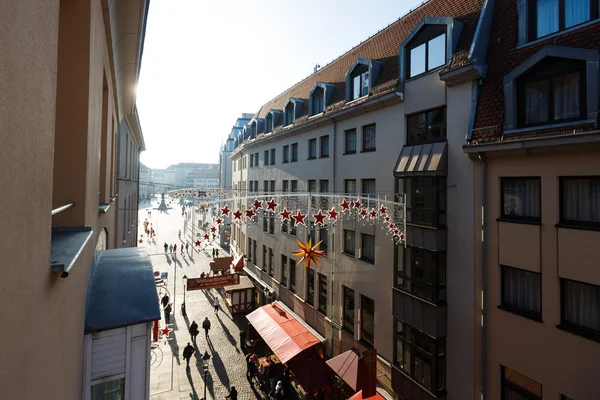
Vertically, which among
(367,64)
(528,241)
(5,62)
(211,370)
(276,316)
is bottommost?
(211,370)

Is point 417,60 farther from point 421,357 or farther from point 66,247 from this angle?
point 66,247

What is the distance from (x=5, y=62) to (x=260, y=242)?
28738mm

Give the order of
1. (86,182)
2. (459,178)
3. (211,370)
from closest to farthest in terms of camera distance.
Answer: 1. (86,182)
2. (459,178)
3. (211,370)

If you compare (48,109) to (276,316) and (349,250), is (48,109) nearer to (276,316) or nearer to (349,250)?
(349,250)

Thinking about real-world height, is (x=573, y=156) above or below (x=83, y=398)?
above

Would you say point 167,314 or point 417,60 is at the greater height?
point 417,60

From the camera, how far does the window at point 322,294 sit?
19609mm

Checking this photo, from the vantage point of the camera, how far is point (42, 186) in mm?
2420

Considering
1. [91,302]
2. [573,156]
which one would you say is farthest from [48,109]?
[573,156]

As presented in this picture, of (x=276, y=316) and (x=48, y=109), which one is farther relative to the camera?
(x=276, y=316)

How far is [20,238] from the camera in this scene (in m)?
1.90

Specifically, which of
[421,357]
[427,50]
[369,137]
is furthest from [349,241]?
[427,50]

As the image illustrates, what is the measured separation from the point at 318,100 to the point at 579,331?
17671 mm

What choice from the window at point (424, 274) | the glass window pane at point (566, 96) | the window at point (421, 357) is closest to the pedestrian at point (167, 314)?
the window at point (421, 357)
